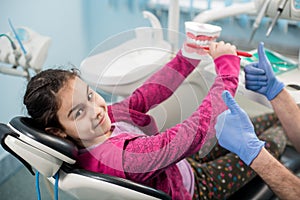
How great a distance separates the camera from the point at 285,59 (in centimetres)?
139

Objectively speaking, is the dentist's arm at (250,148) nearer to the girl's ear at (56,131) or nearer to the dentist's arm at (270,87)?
the dentist's arm at (270,87)

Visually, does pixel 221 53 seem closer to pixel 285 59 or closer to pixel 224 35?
pixel 285 59

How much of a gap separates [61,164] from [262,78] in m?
0.66

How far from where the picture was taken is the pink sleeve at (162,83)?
1.15 metres

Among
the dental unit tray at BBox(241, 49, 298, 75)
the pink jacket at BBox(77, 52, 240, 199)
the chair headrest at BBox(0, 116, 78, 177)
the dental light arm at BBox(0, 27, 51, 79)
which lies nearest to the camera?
the chair headrest at BBox(0, 116, 78, 177)

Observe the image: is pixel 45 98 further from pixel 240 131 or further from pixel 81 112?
pixel 240 131

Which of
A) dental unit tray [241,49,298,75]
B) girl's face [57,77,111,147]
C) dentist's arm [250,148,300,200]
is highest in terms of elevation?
girl's face [57,77,111,147]

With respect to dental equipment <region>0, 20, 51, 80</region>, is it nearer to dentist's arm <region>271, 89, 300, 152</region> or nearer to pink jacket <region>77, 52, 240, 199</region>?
pink jacket <region>77, 52, 240, 199</region>

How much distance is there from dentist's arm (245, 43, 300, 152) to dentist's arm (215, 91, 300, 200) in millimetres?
202

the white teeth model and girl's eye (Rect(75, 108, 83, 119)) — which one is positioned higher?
the white teeth model

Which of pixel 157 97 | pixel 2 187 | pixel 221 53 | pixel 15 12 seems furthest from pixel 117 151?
pixel 15 12

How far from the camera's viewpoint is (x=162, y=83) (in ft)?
3.89

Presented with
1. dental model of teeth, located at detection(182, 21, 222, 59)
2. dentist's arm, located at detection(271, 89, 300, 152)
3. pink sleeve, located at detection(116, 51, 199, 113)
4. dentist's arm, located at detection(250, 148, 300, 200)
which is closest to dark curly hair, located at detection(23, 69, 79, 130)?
pink sleeve, located at detection(116, 51, 199, 113)

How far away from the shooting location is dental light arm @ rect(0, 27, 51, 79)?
1.41 metres
